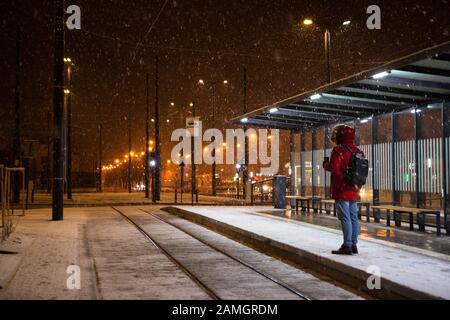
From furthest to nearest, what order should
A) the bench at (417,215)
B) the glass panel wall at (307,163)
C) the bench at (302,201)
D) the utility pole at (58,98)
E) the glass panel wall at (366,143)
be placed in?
the glass panel wall at (307,163), the bench at (302,201), the utility pole at (58,98), the glass panel wall at (366,143), the bench at (417,215)

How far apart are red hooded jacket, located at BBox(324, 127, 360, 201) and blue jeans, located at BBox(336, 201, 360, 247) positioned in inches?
4.5

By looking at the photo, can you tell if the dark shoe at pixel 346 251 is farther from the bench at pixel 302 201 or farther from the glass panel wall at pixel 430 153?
the bench at pixel 302 201

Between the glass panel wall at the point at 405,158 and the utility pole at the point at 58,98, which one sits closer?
the glass panel wall at the point at 405,158

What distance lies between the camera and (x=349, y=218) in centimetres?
927

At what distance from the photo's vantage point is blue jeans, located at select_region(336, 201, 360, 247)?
9.20 m

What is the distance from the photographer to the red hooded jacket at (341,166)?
9.09 meters

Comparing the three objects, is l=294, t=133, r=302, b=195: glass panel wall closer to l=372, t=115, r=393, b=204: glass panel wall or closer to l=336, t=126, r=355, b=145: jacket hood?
l=372, t=115, r=393, b=204: glass panel wall

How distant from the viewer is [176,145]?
291ft

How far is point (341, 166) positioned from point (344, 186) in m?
0.32

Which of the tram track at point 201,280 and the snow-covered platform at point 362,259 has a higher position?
the snow-covered platform at point 362,259

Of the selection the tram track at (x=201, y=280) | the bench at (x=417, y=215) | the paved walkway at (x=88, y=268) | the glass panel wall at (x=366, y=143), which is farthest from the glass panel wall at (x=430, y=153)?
the paved walkway at (x=88, y=268)
